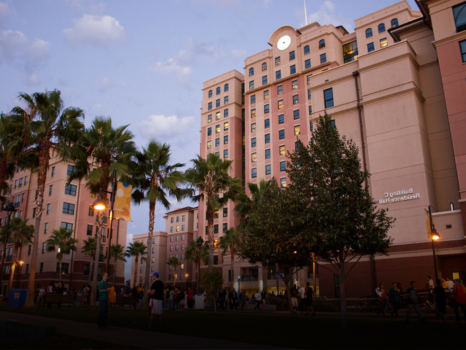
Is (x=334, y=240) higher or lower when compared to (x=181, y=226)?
lower

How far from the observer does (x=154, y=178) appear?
101 feet

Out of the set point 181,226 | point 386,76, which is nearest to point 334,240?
point 386,76

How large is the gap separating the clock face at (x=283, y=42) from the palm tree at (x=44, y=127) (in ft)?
187

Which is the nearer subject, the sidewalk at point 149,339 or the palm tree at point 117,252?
the sidewalk at point 149,339

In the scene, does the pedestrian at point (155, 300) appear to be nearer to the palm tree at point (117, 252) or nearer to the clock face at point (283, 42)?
the palm tree at point (117, 252)

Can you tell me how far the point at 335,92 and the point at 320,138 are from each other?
2531 cm

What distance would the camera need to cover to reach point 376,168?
35125 mm

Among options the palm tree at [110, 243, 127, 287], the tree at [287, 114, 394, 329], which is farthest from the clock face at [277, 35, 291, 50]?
the tree at [287, 114, 394, 329]

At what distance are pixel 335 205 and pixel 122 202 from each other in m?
13.2

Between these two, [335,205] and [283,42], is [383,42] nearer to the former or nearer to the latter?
[283,42]

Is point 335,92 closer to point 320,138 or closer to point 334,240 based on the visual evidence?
point 320,138

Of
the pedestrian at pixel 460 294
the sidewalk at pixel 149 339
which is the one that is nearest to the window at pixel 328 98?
the pedestrian at pixel 460 294

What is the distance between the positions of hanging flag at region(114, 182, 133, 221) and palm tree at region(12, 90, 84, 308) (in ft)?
20.4

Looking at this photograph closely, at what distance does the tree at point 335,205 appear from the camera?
1573 cm
